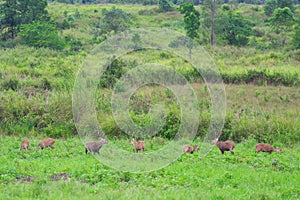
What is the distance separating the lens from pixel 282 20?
98.7 ft

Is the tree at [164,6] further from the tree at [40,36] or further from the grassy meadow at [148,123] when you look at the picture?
the tree at [40,36]

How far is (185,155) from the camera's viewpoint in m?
9.86

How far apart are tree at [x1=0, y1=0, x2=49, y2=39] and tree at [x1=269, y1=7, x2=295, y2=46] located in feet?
55.0

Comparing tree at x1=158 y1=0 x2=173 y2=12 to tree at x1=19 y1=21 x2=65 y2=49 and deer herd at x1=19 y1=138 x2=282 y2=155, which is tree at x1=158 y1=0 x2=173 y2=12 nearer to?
tree at x1=19 y1=21 x2=65 y2=49

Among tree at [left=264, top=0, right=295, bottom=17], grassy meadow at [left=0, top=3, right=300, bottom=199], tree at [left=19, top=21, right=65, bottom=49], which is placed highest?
tree at [left=264, top=0, right=295, bottom=17]

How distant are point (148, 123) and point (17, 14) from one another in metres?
19.0

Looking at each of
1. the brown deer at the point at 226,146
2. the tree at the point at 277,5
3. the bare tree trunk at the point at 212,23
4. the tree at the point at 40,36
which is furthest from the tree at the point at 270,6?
the brown deer at the point at 226,146

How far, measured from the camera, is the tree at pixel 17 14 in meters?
29.0

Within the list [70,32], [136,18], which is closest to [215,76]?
[70,32]

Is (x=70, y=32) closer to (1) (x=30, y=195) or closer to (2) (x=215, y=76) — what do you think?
(2) (x=215, y=76)

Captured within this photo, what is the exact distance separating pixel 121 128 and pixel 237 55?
1568cm

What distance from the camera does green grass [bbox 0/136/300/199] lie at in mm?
6559

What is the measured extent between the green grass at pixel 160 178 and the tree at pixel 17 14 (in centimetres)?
2103

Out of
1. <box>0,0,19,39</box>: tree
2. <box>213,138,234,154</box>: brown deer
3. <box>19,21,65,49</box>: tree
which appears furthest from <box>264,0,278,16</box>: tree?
<box>213,138,234,154</box>: brown deer
